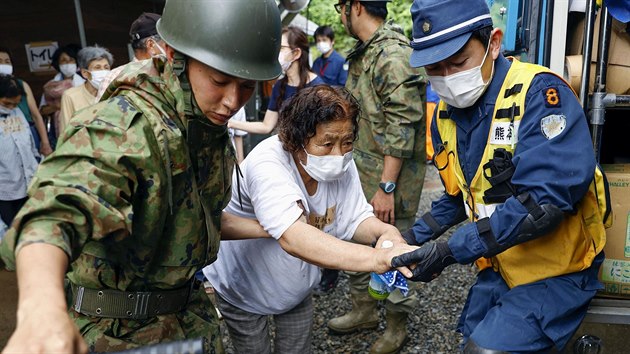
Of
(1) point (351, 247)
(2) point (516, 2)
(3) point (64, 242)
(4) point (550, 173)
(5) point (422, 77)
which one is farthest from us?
(5) point (422, 77)

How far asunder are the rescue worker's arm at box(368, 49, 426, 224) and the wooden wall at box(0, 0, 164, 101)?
509 centimetres

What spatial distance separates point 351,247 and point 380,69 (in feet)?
5.47

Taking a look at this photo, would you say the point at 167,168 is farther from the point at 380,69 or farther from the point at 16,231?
the point at 380,69

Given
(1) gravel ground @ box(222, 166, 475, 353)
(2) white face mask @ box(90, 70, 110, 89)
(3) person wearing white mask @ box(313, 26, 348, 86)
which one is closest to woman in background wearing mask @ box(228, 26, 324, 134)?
(2) white face mask @ box(90, 70, 110, 89)

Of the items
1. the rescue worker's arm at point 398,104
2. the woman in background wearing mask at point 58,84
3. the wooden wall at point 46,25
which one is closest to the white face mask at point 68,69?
the woman in background wearing mask at point 58,84

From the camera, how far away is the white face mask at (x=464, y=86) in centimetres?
208

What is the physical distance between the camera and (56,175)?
124cm

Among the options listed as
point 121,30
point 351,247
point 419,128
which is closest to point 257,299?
point 351,247

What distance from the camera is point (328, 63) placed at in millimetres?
7504

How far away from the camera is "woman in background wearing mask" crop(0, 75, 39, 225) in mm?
4453

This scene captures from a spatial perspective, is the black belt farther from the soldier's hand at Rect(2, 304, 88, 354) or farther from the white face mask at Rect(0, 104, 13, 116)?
the white face mask at Rect(0, 104, 13, 116)

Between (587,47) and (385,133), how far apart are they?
4.61ft

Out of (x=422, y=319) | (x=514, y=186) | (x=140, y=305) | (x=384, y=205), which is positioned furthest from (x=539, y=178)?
(x=422, y=319)

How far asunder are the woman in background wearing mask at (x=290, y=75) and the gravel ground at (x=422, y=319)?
162cm
